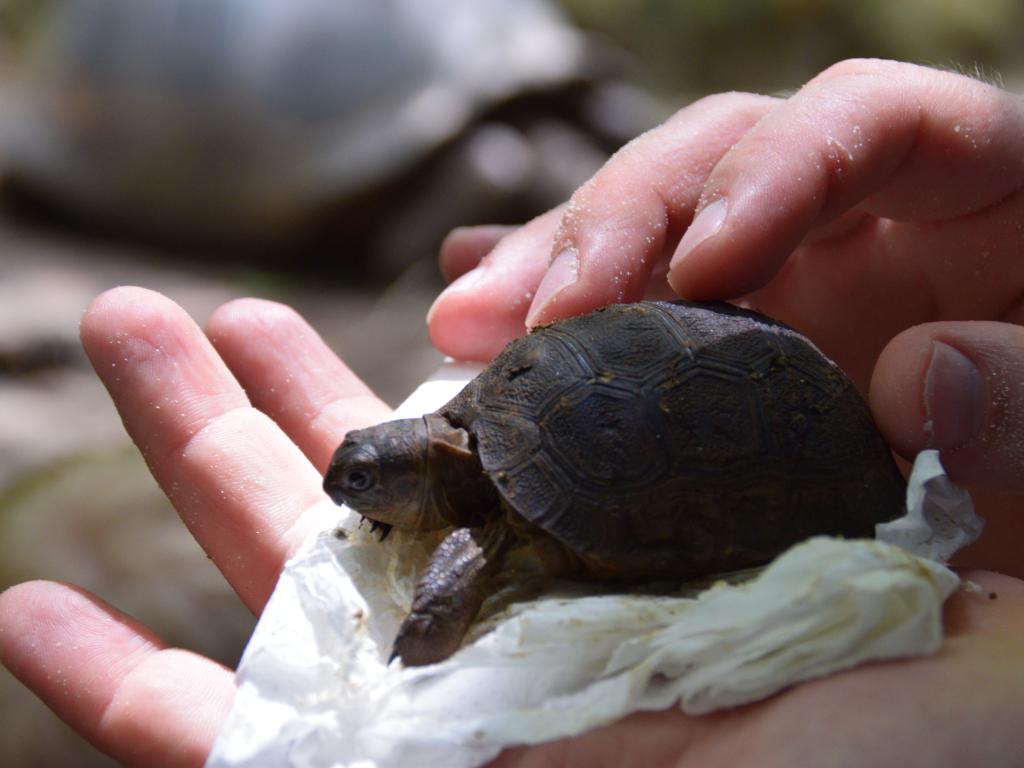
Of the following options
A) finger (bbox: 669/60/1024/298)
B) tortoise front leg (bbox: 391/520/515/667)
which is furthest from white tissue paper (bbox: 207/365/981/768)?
finger (bbox: 669/60/1024/298)

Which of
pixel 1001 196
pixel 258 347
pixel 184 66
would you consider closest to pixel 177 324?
pixel 258 347

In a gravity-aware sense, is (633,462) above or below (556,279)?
below

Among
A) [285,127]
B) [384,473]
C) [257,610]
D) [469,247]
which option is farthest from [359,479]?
[285,127]

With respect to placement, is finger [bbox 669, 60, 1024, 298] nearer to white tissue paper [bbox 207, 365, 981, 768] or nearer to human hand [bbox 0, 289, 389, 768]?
white tissue paper [bbox 207, 365, 981, 768]

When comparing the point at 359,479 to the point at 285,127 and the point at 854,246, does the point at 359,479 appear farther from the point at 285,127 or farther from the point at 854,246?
the point at 285,127

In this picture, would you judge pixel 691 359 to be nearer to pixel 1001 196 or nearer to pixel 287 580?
pixel 287 580

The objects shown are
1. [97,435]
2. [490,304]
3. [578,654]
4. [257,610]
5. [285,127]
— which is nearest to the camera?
[578,654]
